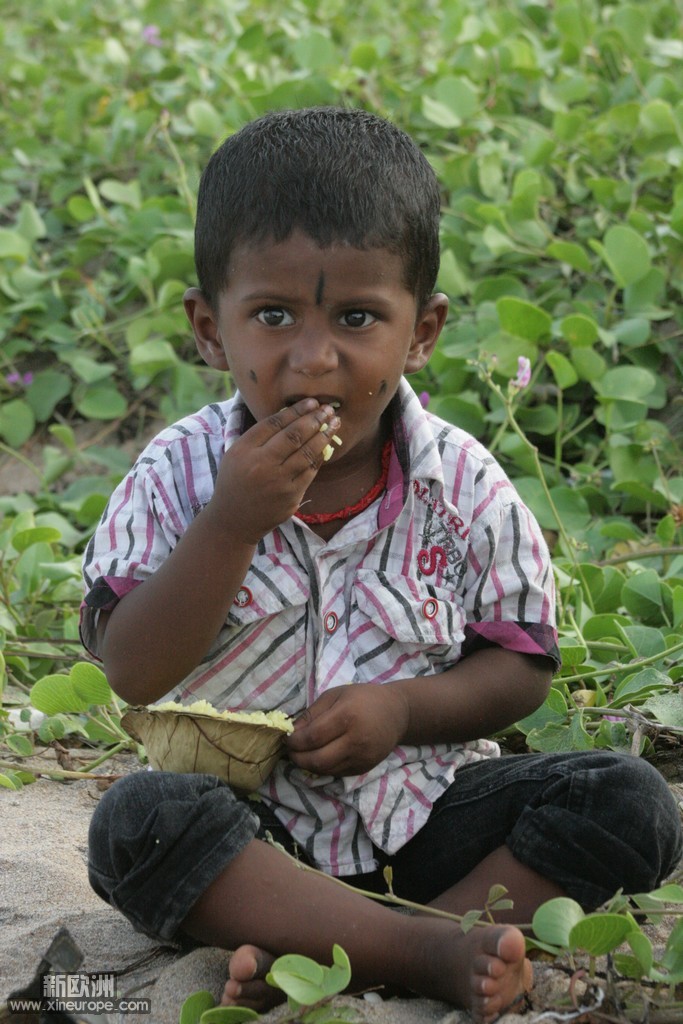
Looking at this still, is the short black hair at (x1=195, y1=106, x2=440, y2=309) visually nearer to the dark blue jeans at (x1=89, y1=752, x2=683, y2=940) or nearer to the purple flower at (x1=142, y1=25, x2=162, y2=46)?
the dark blue jeans at (x1=89, y1=752, x2=683, y2=940)

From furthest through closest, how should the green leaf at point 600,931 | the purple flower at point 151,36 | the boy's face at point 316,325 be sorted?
1. the purple flower at point 151,36
2. the boy's face at point 316,325
3. the green leaf at point 600,931

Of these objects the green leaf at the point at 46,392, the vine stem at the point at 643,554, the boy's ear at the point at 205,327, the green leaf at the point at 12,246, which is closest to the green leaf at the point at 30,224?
the green leaf at the point at 12,246

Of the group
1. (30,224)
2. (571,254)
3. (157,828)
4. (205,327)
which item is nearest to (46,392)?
(30,224)

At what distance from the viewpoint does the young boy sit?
59.3 inches

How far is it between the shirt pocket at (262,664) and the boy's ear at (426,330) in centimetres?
32

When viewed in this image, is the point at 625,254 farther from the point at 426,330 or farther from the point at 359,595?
the point at 359,595

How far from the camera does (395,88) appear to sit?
388cm

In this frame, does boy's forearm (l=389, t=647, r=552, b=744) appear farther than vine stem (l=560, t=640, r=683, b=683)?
No

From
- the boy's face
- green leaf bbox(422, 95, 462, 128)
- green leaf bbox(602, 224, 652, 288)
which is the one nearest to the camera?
the boy's face

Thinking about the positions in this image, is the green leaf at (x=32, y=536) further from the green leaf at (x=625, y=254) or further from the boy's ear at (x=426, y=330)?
the green leaf at (x=625, y=254)

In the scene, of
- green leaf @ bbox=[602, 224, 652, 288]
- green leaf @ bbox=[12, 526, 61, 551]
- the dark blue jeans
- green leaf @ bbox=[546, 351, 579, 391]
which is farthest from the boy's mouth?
green leaf @ bbox=[602, 224, 652, 288]

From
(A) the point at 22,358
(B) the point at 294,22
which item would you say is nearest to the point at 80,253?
(A) the point at 22,358

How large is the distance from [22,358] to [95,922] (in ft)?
7.27

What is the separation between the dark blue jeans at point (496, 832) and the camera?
1499 mm
